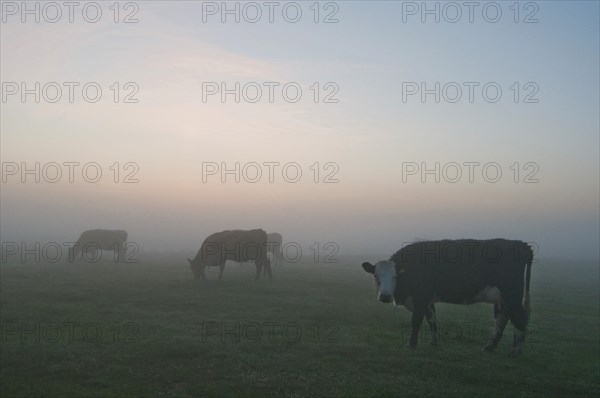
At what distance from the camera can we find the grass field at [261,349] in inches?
421

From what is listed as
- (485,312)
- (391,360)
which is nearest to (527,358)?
(391,360)

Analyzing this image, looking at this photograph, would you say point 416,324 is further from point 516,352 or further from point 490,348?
point 516,352

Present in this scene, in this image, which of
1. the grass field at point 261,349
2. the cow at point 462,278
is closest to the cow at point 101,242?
the grass field at point 261,349

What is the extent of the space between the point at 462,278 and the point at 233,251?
64.4 ft

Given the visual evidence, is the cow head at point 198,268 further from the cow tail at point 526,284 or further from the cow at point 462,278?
the cow tail at point 526,284

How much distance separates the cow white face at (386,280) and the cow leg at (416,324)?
0.93m

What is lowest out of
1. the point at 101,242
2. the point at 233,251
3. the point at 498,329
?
the point at 498,329

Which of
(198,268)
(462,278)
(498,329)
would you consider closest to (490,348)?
(498,329)

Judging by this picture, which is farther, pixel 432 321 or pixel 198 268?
pixel 198 268

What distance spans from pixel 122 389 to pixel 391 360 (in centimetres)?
662

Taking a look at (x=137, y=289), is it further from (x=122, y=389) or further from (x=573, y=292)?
(x=573, y=292)

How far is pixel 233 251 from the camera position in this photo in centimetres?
3170

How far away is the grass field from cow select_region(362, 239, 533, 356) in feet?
3.56

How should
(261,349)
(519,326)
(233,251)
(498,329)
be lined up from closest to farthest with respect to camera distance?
(261,349) < (519,326) < (498,329) < (233,251)
